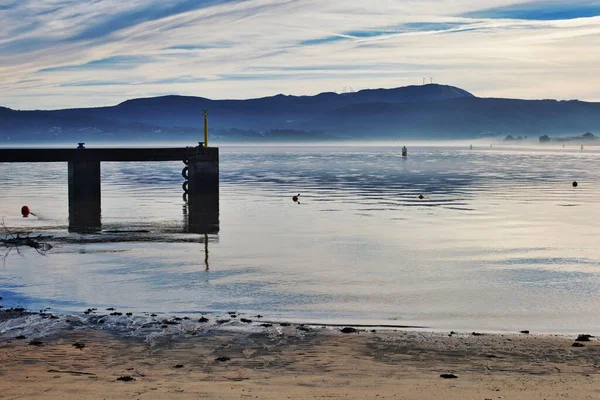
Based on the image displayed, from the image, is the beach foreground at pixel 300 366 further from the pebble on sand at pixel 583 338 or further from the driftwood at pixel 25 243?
the driftwood at pixel 25 243

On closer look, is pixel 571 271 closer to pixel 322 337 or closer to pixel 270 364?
pixel 322 337

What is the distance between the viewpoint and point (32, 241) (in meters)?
27.9

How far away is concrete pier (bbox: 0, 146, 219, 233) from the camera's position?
44812 mm

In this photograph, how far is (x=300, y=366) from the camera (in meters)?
12.5

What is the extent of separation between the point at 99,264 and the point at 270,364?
12431 mm

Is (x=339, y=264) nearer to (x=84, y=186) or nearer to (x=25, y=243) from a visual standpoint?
(x=25, y=243)

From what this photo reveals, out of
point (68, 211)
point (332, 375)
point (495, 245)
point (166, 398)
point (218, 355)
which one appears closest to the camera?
point (166, 398)

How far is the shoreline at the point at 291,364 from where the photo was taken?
36.2 ft

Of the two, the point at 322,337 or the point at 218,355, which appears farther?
the point at 322,337

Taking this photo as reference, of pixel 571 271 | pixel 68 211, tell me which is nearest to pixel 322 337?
Result: pixel 571 271

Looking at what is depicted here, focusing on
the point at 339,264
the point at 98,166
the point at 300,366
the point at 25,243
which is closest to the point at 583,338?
the point at 300,366

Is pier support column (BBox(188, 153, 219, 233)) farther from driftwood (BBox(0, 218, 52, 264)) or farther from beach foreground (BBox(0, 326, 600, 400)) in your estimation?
beach foreground (BBox(0, 326, 600, 400))

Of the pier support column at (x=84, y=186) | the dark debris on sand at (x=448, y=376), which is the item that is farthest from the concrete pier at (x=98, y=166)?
the dark debris on sand at (x=448, y=376)

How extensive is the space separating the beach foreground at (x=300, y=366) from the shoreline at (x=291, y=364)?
17mm
